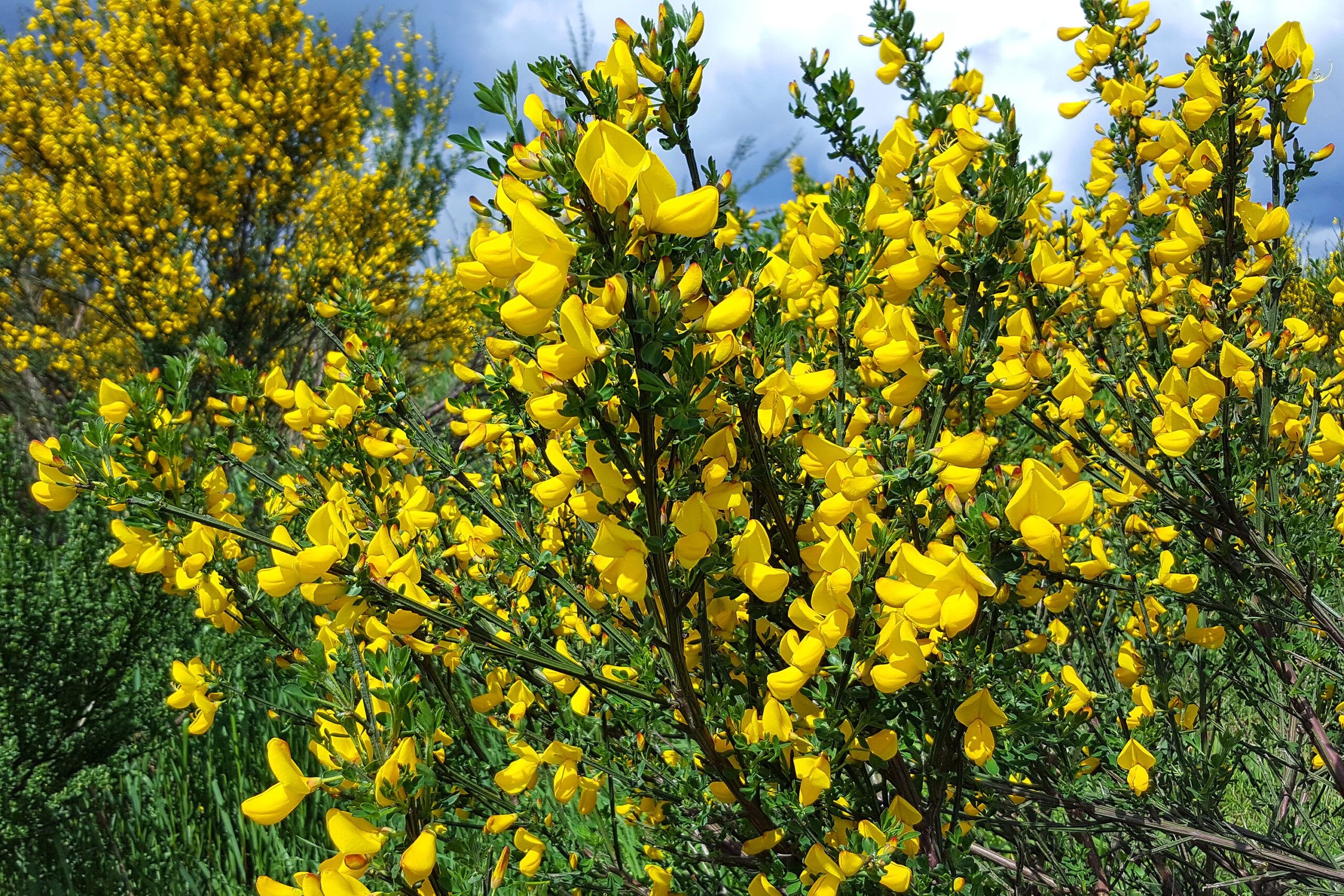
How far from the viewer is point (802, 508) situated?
1032mm

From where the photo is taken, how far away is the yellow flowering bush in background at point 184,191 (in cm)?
598

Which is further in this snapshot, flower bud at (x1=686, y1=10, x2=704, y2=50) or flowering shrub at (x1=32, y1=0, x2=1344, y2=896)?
flower bud at (x1=686, y1=10, x2=704, y2=50)

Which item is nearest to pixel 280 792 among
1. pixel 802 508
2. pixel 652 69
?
pixel 802 508

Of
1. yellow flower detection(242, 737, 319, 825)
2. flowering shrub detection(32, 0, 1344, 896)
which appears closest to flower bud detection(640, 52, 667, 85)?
flowering shrub detection(32, 0, 1344, 896)

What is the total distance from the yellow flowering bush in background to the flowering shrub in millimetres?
4304

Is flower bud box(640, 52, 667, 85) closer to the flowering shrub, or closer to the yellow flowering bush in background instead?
the flowering shrub

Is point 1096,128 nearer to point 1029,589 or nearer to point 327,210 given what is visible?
point 1029,589

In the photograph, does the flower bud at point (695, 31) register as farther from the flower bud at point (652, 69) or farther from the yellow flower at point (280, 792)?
the yellow flower at point (280, 792)

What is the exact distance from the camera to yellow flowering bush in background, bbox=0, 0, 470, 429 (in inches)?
235

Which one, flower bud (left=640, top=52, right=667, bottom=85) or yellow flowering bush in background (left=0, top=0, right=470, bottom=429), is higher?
yellow flowering bush in background (left=0, top=0, right=470, bottom=429)

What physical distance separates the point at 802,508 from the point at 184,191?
23.1ft

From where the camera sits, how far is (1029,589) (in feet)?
3.16

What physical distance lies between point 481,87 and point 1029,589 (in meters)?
0.88

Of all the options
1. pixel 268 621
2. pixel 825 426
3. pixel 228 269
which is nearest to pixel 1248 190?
pixel 825 426
